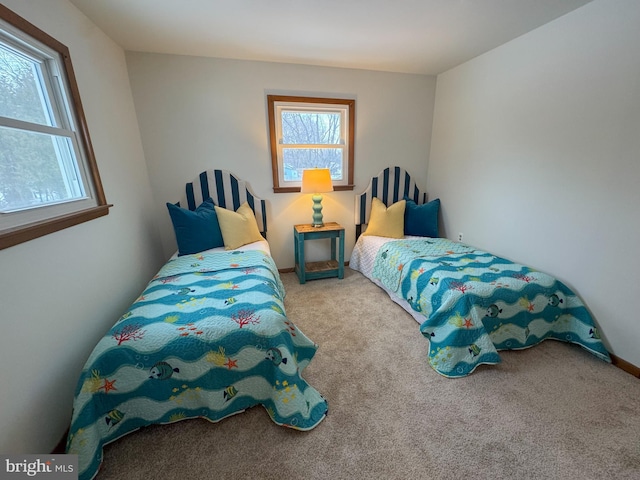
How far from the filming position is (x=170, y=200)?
267 centimetres

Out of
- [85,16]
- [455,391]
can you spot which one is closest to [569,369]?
[455,391]

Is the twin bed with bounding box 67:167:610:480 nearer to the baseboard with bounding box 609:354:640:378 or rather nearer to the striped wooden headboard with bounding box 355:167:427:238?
the baseboard with bounding box 609:354:640:378

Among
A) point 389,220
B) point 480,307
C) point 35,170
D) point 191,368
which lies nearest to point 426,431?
point 480,307

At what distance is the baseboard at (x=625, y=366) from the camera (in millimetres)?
1591

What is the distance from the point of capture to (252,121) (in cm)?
266

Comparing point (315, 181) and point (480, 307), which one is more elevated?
point (315, 181)

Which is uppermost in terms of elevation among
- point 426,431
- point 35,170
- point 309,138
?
point 309,138

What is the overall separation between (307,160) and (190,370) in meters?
2.35

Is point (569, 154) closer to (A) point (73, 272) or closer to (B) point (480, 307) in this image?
(B) point (480, 307)

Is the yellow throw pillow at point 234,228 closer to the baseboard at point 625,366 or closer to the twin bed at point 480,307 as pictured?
the twin bed at point 480,307

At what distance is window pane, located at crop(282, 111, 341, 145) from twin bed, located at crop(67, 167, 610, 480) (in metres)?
0.77

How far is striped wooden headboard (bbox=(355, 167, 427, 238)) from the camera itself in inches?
123

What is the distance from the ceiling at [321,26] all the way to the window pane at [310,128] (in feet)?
1.69

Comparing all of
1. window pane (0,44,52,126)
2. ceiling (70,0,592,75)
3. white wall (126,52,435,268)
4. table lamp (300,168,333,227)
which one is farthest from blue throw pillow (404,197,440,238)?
window pane (0,44,52,126)
